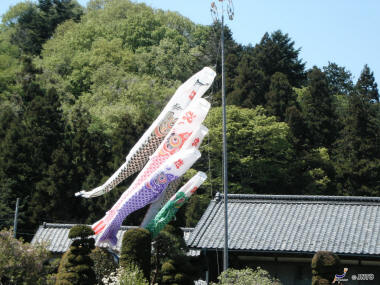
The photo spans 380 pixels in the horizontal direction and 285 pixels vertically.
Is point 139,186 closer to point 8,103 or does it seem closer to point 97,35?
point 8,103

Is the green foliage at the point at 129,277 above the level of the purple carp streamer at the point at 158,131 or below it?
below

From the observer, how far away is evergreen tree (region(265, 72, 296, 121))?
4716 cm

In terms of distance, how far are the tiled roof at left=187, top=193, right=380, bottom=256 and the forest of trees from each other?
13442 mm

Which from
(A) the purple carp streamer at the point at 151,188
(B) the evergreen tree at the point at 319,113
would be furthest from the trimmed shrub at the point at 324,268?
A: (B) the evergreen tree at the point at 319,113

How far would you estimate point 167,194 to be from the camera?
2022 centimetres

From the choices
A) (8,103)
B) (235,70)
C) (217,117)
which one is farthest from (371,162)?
(8,103)

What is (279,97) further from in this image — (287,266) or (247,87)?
(287,266)

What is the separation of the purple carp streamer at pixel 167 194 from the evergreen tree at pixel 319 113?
26508 millimetres

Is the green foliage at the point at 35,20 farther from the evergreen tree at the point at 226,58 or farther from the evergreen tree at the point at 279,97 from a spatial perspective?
the evergreen tree at the point at 279,97

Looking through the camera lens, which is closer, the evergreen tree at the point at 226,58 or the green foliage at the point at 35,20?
the evergreen tree at the point at 226,58

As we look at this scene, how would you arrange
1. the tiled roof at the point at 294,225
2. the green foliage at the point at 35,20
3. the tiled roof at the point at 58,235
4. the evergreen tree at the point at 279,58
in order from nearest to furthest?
1. the tiled roof at the point at 294,225
2. the tiled roof at the point at 58,235
3. the evergreen tree at the point at 279,58
4. the green foliage at the point at 35,20

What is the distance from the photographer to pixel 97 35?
2486 inches

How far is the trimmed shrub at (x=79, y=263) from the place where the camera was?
17484 millimetres

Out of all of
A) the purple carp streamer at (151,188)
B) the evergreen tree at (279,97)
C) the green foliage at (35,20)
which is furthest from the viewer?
the green foliage at (35,20)
